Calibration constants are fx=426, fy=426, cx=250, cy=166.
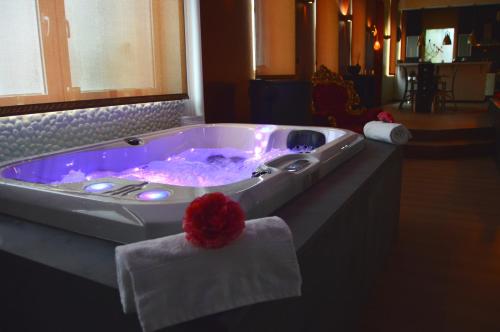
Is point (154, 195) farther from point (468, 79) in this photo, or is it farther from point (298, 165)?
point (468, 79)

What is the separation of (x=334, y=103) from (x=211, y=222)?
3168mm

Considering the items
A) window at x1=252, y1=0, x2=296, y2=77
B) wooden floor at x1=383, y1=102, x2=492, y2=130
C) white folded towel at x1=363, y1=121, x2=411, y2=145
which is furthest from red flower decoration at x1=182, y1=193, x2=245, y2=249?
wooden floor at x1=383, y1=102, x2=492, y2=130

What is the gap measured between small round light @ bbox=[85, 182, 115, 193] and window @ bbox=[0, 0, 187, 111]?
0.80 m

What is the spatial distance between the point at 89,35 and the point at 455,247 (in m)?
2.14

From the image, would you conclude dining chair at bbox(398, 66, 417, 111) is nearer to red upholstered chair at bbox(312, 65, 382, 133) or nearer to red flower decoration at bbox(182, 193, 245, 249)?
red upholstered chair at bbox(312, 65, 382, 133)

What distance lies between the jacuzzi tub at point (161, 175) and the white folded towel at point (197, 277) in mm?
186

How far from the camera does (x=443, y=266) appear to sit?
193 cm

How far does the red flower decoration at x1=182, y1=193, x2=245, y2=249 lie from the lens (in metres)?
0.77

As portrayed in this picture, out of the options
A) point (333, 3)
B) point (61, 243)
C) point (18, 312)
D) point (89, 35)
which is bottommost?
point (18, 312)

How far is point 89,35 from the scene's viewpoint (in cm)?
217

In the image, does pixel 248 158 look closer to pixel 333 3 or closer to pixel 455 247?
pixel 455 247

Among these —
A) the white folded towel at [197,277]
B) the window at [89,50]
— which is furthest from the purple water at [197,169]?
the white folded towel at [197,277]

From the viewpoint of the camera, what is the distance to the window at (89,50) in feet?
5.90

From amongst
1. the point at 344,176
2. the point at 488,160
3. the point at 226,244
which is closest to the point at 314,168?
the point at 344,176
